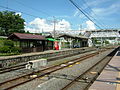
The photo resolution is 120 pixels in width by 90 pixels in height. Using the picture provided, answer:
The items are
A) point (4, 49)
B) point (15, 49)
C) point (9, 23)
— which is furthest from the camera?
point (9, 23)

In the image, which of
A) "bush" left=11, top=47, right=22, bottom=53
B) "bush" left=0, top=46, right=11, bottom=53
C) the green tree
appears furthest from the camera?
the green tree

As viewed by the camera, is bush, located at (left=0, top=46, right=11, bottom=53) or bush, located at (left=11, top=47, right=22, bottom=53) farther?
bush, located at (left=11, top=47, right=22, bottom=53)

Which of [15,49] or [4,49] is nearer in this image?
[4,49]

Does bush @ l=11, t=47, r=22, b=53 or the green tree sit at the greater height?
the green tree

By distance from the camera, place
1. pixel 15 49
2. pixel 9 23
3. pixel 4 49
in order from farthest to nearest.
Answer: pixel 9 23, pixel 15 49, pixel 4 49

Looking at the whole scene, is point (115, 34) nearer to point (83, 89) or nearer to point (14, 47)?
point (14, 47)

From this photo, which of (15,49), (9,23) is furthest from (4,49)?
(9,23)

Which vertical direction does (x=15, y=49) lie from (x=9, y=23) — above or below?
below

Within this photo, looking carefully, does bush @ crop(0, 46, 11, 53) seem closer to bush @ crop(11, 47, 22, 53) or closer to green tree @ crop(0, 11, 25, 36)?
bush @ crop(11, 47, 22, 53)

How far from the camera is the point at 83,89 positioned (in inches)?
295

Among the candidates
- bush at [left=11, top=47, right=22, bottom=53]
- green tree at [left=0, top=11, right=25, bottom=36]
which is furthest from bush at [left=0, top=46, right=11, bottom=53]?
green tree at [left=0, top=11, right=25, bottom=36]

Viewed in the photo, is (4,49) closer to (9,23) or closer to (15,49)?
(15,49)

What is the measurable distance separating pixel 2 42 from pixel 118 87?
25010 millimetres

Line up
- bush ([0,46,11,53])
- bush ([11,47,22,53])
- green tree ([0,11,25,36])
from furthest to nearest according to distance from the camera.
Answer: green tree ([0,11,25,36]), bush ([11,47,22,53]), bush ([0,46,11,53])
